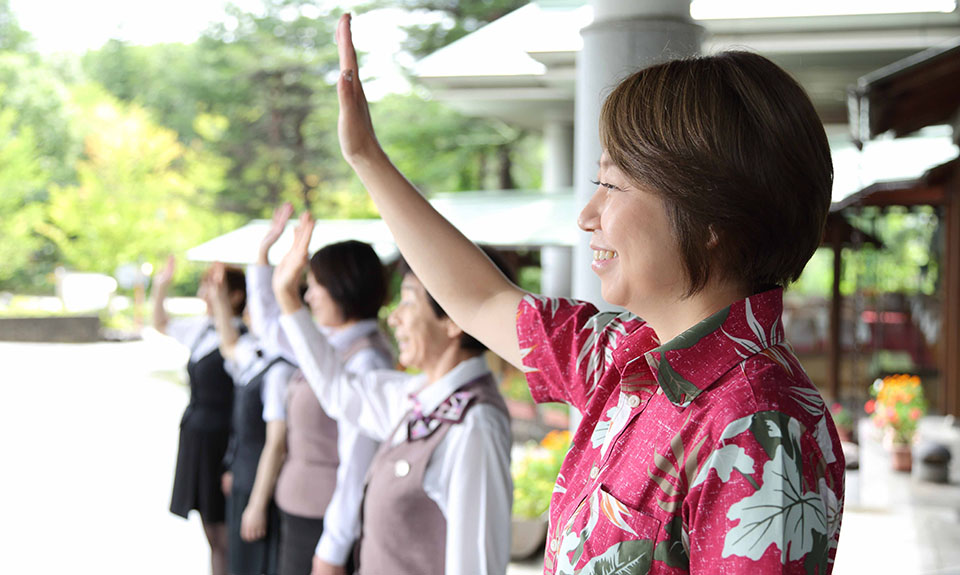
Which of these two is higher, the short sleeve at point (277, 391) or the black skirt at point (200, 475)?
the short sleeve at point (277, 391)

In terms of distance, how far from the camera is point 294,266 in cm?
251

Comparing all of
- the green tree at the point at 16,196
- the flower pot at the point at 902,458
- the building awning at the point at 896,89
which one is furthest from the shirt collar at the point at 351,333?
the green tree at the point at 16,196

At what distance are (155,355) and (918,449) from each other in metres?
14.4

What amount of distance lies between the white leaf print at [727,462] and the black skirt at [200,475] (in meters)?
4.04

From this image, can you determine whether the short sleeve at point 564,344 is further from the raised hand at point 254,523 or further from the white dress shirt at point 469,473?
the raised hand at point 254,523

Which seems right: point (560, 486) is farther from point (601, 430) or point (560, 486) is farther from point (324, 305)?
point (324, 305)

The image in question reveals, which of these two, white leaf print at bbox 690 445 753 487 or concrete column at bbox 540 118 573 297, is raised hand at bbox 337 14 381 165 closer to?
white leaf print at bbox 690 445 753 487

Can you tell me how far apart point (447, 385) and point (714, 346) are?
1464 millimetres

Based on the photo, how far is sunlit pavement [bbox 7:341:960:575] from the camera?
18.3 feet

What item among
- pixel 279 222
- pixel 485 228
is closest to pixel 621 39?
pixel 279 222

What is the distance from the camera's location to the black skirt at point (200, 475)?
4668 millimetres

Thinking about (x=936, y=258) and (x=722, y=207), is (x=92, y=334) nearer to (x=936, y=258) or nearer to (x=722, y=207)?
(x=936, y=258)

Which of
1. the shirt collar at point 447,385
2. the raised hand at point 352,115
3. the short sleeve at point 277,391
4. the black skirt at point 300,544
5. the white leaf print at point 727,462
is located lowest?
the black skirt at point 300,544

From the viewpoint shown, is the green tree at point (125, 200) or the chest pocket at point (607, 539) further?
the green tree at point (125, 200)
